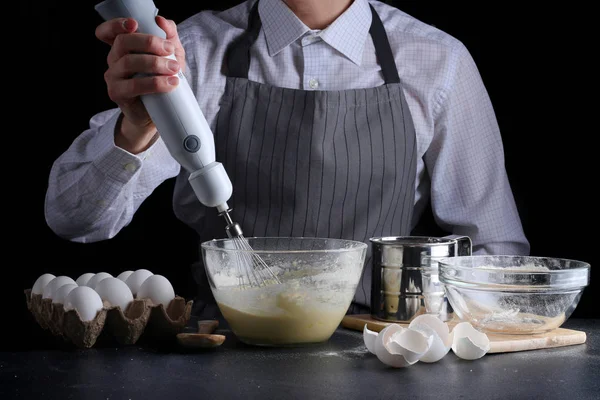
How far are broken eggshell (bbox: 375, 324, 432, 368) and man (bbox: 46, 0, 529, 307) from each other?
0.72 meters

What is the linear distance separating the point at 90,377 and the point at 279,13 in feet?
3.58

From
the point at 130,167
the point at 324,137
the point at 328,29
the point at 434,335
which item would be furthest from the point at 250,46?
the point at 434,335

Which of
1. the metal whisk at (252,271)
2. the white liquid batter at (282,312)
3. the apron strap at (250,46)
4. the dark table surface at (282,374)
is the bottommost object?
the dark table surface at (282,374)

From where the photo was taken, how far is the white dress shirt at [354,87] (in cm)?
183

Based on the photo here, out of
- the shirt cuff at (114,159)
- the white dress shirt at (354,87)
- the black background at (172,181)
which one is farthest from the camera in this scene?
the black background at (172,181)

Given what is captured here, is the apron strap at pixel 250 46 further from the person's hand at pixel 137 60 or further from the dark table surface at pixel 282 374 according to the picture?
the dark table surface at pixel 282 374

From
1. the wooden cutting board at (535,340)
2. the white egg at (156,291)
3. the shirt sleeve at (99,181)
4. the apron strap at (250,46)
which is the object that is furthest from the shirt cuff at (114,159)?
the wooden cutting board at (535,340)

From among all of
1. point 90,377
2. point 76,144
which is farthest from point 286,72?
point 90,377

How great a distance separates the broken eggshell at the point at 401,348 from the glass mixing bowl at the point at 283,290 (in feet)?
0.42

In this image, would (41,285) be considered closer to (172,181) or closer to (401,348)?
(401,348)

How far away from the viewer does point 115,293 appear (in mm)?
1229

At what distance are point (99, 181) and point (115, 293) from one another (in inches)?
21.3

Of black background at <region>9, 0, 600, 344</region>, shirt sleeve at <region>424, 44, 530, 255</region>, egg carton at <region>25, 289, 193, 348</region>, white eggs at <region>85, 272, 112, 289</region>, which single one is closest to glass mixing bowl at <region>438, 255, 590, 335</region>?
egg carton at <region>25, 289, 193, 348</region>

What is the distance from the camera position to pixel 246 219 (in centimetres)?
186
